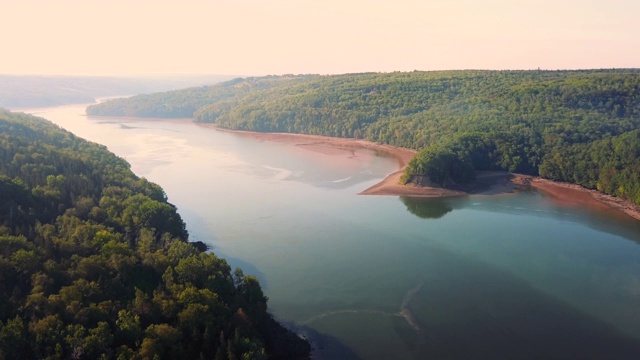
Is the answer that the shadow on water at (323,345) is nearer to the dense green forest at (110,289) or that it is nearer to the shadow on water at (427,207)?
the dense green forest at (110,289)

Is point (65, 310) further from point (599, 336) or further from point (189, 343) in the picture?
point (599, 336)

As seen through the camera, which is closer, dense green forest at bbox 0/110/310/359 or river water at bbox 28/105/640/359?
dense green forest at bbox 0/110/310/359

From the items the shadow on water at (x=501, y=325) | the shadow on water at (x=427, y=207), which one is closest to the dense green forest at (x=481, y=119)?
the shadow on water at (x=427, y=207)

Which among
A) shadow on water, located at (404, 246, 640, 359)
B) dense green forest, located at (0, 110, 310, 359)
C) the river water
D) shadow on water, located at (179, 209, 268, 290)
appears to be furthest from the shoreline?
dense green forest, located at (0, 110, 310, 359)

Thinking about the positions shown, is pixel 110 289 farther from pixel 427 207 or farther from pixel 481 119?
pixel 481 119

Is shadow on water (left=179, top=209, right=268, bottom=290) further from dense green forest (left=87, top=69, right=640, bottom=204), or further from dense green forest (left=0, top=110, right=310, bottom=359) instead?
dense green forest (left=87, top=69, right=640, bottom=204)
